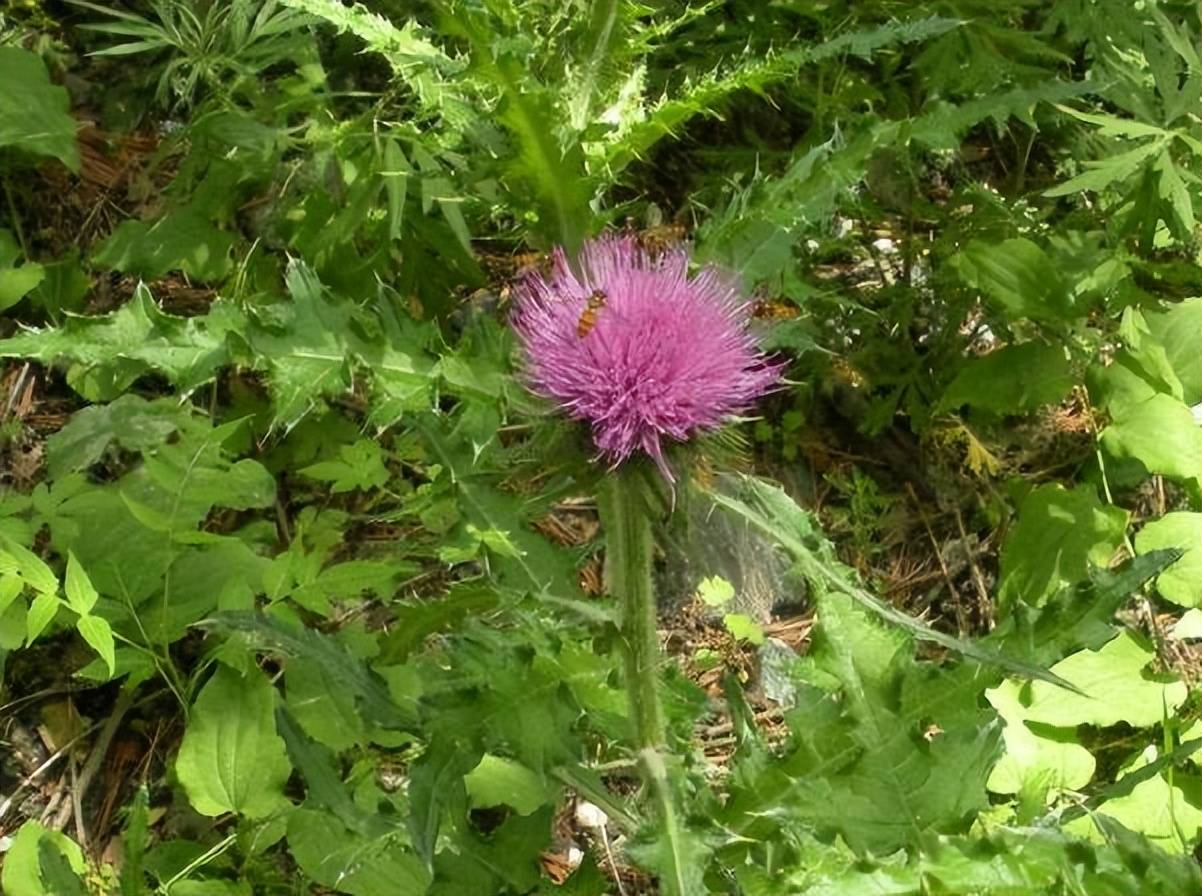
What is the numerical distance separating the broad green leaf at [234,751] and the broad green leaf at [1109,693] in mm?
1533

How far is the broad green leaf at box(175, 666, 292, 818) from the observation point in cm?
229

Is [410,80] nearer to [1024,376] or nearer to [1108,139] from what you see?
[1024,376]

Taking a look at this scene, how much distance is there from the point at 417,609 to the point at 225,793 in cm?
57

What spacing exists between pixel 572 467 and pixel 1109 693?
1.52 meters

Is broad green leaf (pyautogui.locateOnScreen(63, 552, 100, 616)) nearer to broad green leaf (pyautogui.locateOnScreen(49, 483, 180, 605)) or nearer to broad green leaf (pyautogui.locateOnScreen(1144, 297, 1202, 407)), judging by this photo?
broad green leaf (pyautogui.locateOnScreen(49, 483, 180, 605))

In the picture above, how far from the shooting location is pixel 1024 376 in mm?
2822

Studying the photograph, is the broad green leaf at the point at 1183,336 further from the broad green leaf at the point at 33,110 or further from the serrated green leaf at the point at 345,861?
the broad green leaf at the point at 33,110

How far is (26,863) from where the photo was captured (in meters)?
2.22

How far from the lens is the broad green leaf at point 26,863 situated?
2.17 metres

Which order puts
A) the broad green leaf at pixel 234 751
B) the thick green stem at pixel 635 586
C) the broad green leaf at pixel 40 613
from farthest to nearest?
the broad green leaf at pixel 234 751
the broad green leaf at pixel 40 613
the thick green stem at pixel 635 586

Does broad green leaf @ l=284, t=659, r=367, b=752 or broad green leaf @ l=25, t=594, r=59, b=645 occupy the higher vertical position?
broad green leaf @ l=25, t=594, r=59, b=645

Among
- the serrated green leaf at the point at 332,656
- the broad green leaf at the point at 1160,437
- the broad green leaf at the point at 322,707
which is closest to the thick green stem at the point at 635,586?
the serrated green leaf at the point at 332,656

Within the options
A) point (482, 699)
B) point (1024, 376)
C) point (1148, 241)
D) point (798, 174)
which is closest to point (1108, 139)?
point (1148, 241)

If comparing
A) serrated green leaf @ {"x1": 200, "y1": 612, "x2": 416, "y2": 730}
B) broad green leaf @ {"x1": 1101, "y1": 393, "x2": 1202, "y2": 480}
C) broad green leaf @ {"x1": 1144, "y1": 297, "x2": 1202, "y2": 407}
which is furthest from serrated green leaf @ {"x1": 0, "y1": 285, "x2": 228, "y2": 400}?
broad green leaf @ {"x1": 1144, "y1": 297, "x2": 1202, "y2": 407}
